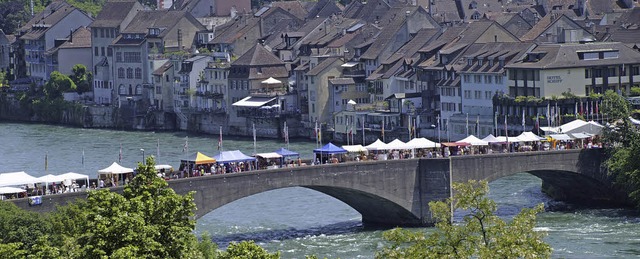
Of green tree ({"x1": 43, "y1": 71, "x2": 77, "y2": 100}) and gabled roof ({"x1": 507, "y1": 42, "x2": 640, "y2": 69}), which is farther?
green tree ({"x1": 43, "y1": 71, "x2": 77, "y2": 100})

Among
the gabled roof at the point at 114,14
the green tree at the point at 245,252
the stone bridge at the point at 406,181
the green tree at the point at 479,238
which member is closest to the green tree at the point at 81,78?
the gabled roof at the point at 114,14

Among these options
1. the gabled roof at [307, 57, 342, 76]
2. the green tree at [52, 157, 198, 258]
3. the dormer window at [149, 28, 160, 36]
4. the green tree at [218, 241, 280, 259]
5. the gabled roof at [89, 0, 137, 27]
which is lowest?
the green tree at [218, 241, 280, 259]

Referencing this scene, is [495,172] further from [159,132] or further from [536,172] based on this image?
[159,132]

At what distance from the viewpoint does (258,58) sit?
132125mm

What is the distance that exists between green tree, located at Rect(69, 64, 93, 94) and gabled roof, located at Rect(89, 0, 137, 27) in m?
3.75

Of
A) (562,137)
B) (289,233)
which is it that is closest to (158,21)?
(562,137)

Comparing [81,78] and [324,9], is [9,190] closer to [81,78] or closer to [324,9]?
[81,78]

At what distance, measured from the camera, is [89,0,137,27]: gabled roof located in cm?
15275

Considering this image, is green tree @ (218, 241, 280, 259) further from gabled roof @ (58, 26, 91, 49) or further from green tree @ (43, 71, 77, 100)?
gabled roof @ (58, 26, 91, 49)

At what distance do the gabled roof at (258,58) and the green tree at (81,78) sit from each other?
24092 millimetres

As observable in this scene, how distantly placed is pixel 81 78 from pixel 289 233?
262 feet

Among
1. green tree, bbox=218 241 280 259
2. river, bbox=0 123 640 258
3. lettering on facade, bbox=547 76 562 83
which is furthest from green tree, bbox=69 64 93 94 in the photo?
green tree, bbox=218 241 280 259

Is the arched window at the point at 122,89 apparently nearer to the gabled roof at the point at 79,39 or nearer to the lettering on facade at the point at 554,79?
the gabled roof at the point at 79,39

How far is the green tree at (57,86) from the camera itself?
152m
